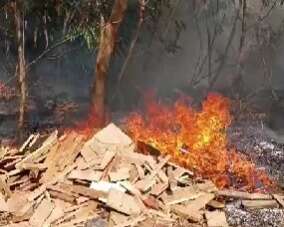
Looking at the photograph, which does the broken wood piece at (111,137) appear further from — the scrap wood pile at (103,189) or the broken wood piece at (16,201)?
the broken wood piece at (16,201)

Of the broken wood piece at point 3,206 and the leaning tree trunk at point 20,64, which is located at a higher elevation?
the leaning tree trunk at point 20,64

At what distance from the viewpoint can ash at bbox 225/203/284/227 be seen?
8582 mm

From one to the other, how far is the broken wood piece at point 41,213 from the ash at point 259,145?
482cm

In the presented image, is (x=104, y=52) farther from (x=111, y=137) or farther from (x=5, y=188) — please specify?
(x=5, y=188)

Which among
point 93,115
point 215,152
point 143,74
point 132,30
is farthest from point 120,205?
point 143,74

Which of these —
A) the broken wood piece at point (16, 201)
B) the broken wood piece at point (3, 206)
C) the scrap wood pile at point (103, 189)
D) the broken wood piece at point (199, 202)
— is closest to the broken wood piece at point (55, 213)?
the scrap wood pile at point (103, 189)

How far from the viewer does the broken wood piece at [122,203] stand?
831 cm

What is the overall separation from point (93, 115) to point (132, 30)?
20.8 ft

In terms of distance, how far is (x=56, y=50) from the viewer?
2042 centimetres

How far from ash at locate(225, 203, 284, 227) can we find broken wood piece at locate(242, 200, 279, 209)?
108 millimetres

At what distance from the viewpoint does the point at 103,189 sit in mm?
8648

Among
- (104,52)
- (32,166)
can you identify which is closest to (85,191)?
(32,166)

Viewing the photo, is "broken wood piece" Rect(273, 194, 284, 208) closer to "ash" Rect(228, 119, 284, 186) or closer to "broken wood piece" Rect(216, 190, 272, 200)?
"broken wood piece" Rect(216, 190, 272, 200)

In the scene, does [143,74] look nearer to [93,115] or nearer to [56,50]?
[56,50]
